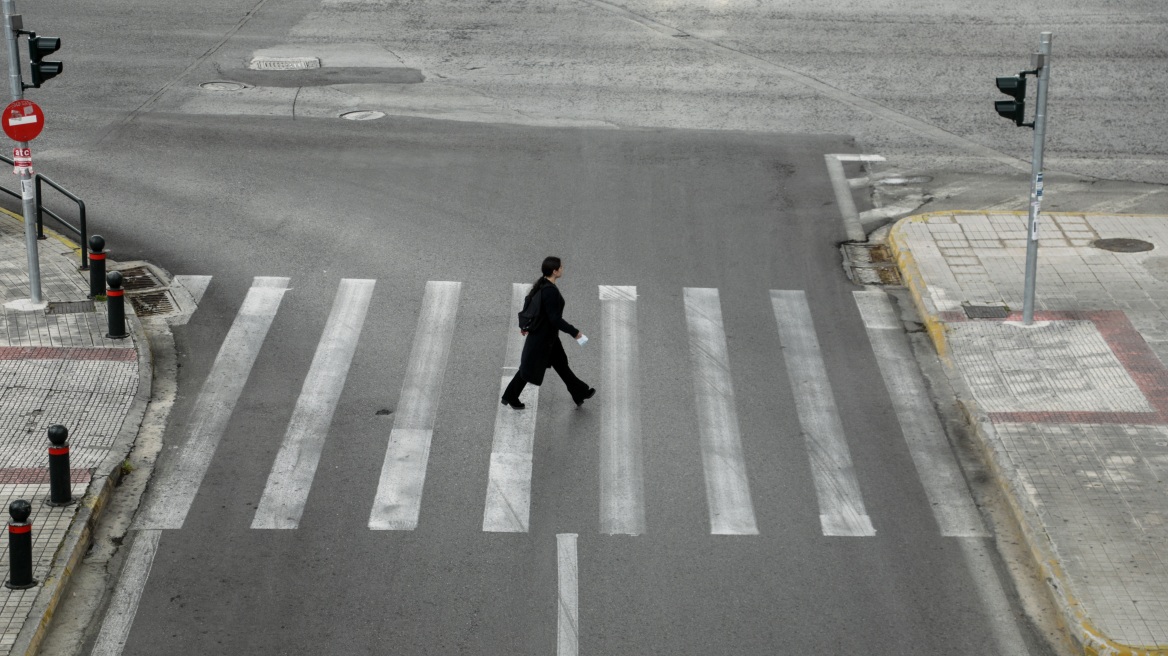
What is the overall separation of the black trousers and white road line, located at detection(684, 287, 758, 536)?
1269 mm

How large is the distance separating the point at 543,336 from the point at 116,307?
4.79 metres

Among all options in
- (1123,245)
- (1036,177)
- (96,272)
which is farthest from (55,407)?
(1123,245)

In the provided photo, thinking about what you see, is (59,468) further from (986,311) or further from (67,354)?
(986,311)

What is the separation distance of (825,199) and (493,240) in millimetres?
4904

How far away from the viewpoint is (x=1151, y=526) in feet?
39.4

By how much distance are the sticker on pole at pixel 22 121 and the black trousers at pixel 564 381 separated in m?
6.09

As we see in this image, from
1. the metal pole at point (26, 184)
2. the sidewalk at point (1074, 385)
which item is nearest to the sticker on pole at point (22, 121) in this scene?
the metal pole at point (26, 184)

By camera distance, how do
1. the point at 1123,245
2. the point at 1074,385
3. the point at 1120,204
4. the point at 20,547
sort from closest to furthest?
the point at 20,547
the point at 1074,385
the point at 1123,245
the point at 1120,204

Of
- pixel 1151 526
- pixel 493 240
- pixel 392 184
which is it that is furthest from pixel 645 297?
pixel 1151 526

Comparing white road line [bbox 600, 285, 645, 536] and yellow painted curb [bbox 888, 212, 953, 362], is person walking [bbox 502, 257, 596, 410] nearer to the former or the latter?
white road line [bbox 600, 285, 645, 536]

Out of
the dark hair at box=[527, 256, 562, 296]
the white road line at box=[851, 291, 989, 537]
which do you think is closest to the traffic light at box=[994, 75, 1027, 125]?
the white road line at box=[851, 291, 989, 537]

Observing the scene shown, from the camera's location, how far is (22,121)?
603 inches

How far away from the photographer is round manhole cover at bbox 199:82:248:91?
920 inches

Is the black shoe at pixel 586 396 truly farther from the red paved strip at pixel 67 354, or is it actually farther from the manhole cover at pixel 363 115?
the manhole cover at pixel 363 115
